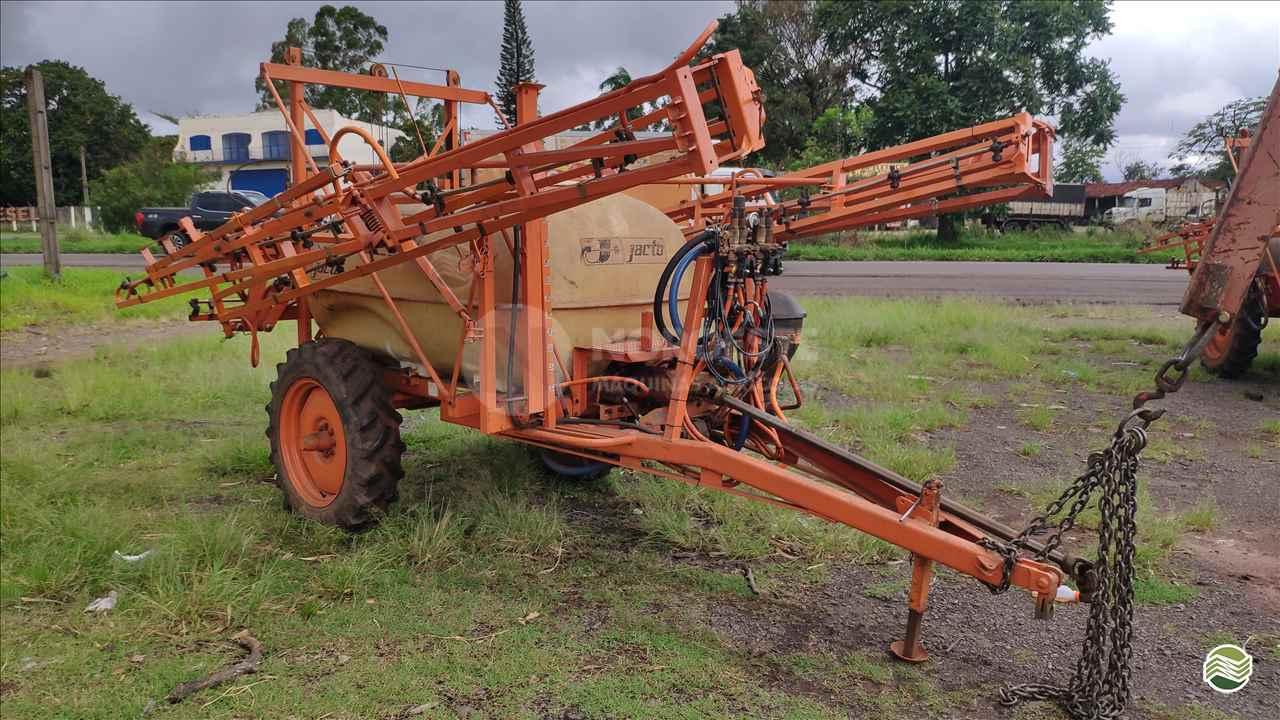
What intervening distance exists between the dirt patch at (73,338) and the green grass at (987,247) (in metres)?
16.1

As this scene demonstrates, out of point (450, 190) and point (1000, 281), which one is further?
point (1000, 281)

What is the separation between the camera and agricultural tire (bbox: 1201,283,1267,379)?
28.3 ft

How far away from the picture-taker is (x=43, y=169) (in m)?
14.1

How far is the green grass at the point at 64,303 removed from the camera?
12.1 metres

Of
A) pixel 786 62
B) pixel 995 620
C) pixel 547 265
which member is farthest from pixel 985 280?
pixel 786 62

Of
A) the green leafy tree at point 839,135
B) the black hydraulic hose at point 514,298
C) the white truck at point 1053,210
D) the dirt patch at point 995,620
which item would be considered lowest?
the dirt patch at point 995,620

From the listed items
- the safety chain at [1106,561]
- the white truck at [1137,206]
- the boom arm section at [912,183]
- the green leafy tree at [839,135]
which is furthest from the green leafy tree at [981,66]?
the safety chain at [1106,561]

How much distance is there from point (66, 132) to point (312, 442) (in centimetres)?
5618

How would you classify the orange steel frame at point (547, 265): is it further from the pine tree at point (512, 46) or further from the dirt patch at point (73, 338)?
the pine tree at point (512, 46)

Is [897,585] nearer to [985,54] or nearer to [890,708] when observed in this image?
[890,708]

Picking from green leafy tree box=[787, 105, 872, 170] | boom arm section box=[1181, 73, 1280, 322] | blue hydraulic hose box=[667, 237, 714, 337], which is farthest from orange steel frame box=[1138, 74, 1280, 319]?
green leafy tree box=[787, 105, 872, 170]

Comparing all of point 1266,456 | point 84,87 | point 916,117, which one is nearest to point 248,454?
point 1266,456

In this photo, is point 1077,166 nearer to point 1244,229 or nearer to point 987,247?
point 987,247

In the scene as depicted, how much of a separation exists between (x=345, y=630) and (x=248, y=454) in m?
2.75
